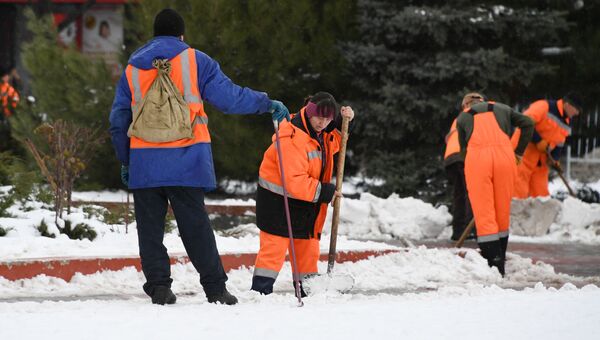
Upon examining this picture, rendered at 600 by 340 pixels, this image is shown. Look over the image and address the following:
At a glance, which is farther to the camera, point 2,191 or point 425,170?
point 425,170

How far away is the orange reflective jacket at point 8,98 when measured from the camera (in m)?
20.0

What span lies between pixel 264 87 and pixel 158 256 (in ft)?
34.9

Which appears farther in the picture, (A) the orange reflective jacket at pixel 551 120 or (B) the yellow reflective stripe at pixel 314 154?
(A) the orange reflective jacket at pixel 551 120

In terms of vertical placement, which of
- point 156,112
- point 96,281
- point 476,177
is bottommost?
point 96,281

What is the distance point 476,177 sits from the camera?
10234 millimetres

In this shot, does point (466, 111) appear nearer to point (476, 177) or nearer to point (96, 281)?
point (476, 177)

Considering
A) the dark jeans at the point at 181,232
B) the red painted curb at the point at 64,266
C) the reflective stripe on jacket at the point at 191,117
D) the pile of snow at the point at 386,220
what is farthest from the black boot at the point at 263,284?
the pile of snow at the point at 386,220

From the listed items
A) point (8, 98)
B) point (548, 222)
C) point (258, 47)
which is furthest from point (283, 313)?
point (8, 98)

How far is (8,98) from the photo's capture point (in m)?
20.2

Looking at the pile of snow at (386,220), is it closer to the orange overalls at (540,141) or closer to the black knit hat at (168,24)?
the orange overalls at (540,141)

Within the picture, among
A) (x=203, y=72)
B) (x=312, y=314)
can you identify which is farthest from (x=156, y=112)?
(x=312, y=314)

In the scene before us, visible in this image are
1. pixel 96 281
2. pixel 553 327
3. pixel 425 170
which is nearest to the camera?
pixel 553 327

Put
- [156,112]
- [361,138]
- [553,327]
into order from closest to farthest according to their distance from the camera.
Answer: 1. [553,327]
2. [156,112]
3. [361,138]

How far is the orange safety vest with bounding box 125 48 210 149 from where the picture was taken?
279 inches
